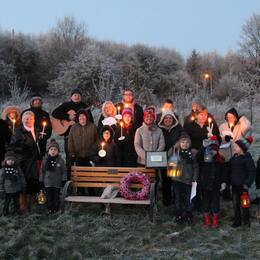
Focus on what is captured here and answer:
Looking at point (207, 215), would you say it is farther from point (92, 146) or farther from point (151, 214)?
point (92, 146)

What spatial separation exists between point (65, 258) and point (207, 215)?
2569mm

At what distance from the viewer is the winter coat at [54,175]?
7395 mm

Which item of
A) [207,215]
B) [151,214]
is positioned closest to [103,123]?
[151,214]

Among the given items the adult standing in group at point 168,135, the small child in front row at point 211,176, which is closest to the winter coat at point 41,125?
the adult standing in group at point 168,135

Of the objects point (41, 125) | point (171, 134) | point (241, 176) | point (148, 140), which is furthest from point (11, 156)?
point (241, 176)

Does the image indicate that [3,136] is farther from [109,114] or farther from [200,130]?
[200,130]

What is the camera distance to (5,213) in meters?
7.21

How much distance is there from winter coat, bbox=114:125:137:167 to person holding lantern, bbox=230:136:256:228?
2.03 meters

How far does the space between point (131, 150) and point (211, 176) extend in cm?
185

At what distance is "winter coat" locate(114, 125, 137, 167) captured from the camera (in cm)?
809

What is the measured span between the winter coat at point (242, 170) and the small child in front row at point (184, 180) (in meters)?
0.62

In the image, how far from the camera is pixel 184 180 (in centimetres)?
710

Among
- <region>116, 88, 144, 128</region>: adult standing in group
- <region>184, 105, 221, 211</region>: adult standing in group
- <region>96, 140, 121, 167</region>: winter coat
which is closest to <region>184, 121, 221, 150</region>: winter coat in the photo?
<region>184, 105, 221, 211</region>: adult standing in group

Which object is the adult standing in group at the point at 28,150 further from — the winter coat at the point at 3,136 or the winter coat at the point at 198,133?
the winter coat at the point at 198,133
